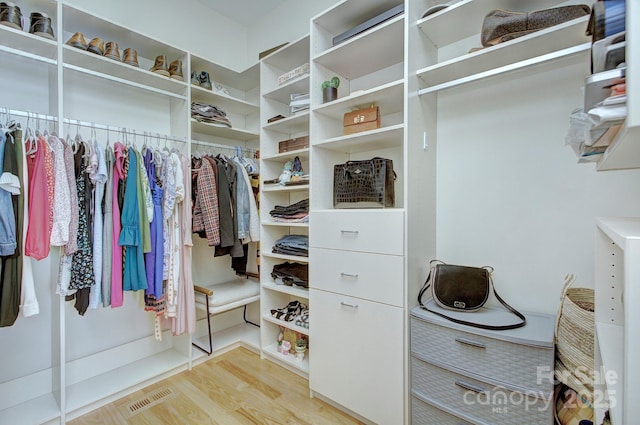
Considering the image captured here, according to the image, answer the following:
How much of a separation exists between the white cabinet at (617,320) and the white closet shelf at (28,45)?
2.54m

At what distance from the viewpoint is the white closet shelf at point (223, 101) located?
2332 millimetres

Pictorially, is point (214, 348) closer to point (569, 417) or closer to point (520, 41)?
point (569, 417)

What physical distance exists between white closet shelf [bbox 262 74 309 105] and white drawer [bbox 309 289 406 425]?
1.49 metres

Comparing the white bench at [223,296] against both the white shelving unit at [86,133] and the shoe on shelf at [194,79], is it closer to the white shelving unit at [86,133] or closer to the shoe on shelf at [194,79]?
the white shelving unit at [86,133]

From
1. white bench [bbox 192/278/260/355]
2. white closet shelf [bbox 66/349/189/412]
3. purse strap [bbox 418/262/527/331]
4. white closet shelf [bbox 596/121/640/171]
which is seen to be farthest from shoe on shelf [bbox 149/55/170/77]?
white closet shelf [bbox 596/121/640/171]

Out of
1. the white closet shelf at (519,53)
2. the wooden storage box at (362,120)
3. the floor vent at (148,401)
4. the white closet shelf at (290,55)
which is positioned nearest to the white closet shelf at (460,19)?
the white closet shelf at (519,53)

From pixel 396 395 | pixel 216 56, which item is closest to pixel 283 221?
pixel 396 395

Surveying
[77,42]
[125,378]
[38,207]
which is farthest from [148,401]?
[77,42]

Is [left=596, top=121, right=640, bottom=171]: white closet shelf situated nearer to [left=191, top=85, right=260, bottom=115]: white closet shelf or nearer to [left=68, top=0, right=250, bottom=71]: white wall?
[left=191, top=85, right=260, bottom=115]: white closet shelf

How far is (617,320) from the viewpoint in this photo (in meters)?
0.86

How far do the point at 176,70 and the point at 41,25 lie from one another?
0.74 m

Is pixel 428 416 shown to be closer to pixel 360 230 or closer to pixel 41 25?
pixel 360 230

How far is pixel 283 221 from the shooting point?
7.24ft

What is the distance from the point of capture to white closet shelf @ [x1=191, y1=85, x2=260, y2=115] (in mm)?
2332
